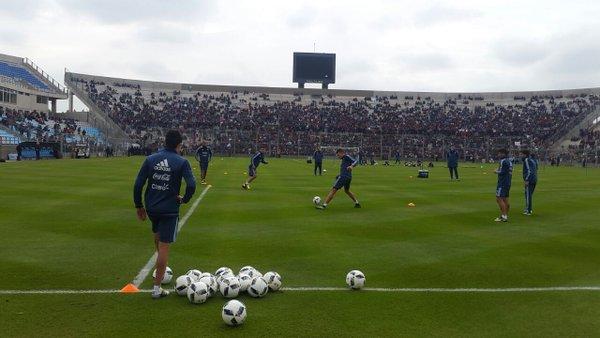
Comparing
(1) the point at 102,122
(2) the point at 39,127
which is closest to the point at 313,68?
(1) the point at 102,122

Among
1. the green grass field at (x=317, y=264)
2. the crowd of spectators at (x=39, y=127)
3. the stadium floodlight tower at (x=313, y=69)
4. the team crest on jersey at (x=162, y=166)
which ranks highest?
the stadium floodlight tower at (x=313, y=69)

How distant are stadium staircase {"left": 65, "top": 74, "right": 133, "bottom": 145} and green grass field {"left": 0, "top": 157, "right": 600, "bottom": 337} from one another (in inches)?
2353

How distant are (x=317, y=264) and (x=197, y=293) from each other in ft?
9.58

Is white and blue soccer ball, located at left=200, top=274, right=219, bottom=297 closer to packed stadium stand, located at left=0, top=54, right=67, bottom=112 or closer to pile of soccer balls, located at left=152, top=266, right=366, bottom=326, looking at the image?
pile of soccer balls, located at left=152, top=266, right=366, bottom=326

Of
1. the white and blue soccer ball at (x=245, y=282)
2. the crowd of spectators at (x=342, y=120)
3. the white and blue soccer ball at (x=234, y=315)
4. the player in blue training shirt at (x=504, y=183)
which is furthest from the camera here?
the crowd of spectators at (x=342, y=120)

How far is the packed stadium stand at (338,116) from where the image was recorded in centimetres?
7894

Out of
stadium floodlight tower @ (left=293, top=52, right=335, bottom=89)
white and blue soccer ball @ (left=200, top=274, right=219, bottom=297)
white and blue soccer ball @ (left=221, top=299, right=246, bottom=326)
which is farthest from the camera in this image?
stadium floodlight tower @ (left=293, top=52, right=335, bottom=89)

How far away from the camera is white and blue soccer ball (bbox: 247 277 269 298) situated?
7.63m

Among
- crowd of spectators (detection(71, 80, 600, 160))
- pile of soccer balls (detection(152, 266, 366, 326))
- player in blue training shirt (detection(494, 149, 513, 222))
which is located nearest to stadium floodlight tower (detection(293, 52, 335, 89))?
crowd of spectators (detection(71, 80, 600, 160))

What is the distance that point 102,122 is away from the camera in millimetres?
78312

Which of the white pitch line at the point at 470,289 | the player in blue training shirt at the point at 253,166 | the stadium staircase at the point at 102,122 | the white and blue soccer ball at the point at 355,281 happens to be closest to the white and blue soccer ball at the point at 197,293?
the white pitch line at the point at 470,289

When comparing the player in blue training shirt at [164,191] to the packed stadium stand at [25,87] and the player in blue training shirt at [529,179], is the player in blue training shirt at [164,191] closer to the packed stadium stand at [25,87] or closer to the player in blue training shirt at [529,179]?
the player in blue training shirt at [529,179]

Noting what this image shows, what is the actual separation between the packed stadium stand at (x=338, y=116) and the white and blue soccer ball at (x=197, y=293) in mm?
70302

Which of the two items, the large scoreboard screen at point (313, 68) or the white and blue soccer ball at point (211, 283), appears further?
the large scoreboard screen at point (313, 68)
